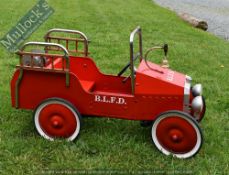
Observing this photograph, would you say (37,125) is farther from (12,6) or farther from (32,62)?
(12,6)

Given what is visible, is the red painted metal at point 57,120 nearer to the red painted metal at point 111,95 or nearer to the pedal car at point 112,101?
the pedal car at point 112,101

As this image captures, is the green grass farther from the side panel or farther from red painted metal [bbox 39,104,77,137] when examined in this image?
the side panel

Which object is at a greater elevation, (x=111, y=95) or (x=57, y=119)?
(x=111, y=95)

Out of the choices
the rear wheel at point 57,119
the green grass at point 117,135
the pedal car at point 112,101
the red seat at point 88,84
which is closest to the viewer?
the green grass at point 117,135

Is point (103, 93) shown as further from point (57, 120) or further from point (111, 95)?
point (57, 120)

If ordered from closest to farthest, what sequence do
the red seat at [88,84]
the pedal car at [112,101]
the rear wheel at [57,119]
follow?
the pedal car at [112,101]
the rear wheel at [57,119]
the red seat at [88,84]

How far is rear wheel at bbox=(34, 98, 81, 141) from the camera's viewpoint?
3.81 metres

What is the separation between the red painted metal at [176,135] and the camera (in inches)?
143

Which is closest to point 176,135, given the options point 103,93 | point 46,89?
point 103,93

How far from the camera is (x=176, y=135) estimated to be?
12.1 ft

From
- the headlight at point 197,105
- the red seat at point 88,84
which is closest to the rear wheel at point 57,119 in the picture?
the red seat at point 88,84

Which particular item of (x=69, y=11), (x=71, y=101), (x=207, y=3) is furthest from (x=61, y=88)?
(x=207, y=3)

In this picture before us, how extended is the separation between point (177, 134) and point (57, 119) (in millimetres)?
1090

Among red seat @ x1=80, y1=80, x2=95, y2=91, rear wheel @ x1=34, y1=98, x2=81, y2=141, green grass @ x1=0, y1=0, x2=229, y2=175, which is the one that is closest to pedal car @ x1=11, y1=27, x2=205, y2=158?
rear wheel @ x1=34, y1=98, x2=81, y2=141
